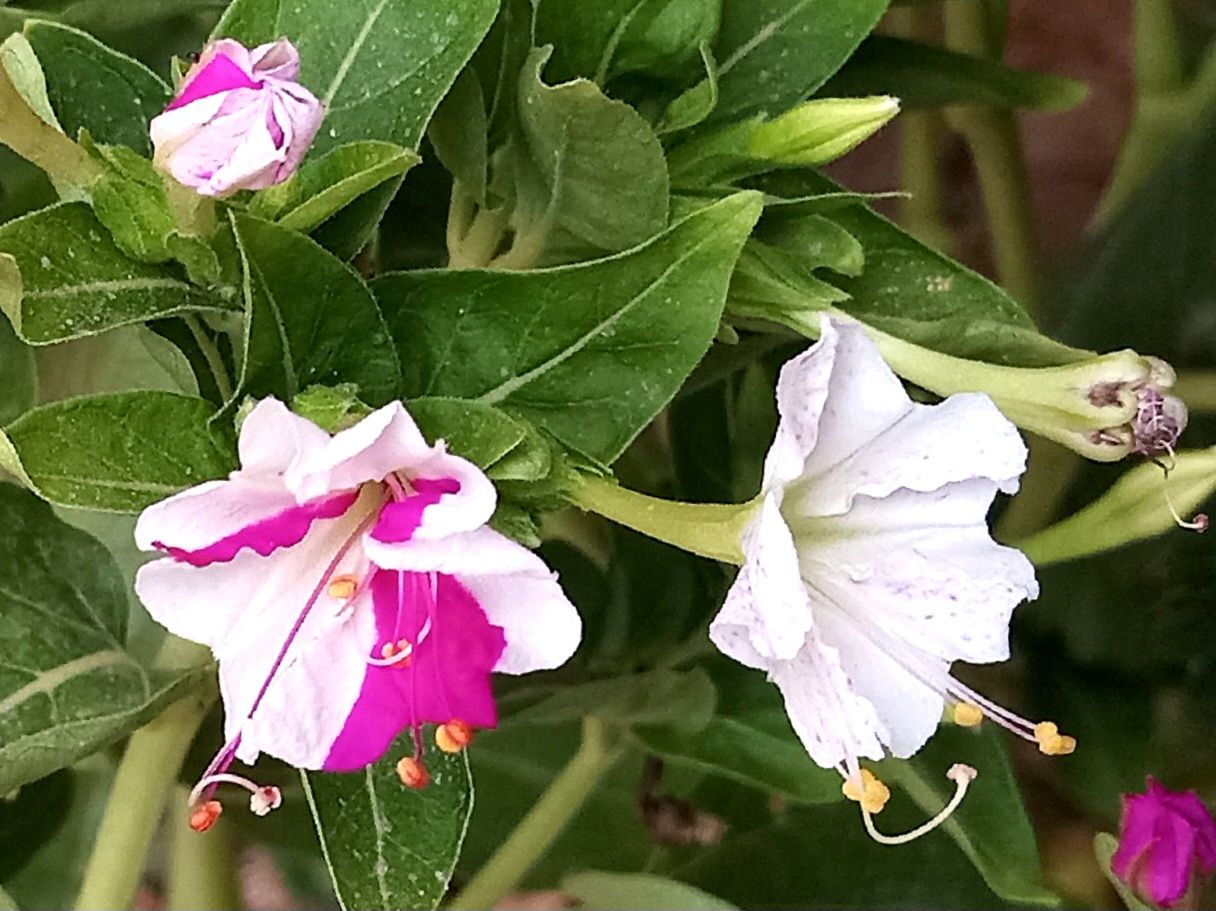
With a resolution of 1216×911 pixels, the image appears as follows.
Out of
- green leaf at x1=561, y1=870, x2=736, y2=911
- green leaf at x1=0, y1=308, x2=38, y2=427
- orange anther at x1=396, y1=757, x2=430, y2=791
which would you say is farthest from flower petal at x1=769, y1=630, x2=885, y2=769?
green leaf at x1=0, y1=308, x2=38, y2=427

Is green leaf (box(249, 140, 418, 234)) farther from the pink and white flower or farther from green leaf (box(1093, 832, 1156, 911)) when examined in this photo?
green leaf (box(1093, 832, 1156, 911))

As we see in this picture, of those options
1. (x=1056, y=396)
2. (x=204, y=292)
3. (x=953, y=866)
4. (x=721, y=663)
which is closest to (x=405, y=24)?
(x=204, y=292)

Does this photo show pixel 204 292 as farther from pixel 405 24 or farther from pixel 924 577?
pixel 924 577

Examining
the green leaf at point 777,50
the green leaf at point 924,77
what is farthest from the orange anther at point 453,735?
the green leaf at point 924,77

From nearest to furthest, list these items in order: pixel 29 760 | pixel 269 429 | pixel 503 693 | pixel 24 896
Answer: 1. pixel 269 429
2. pixel 29 760
3. pixel 503 693
4. pixel 24 896

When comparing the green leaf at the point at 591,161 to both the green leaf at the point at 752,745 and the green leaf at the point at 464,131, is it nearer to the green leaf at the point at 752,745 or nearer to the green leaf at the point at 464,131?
the green leaf at the point at 464,131

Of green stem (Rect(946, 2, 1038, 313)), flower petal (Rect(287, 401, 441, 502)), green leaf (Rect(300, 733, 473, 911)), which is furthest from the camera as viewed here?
green stem (Rect(946, 2, 1038, 313))
